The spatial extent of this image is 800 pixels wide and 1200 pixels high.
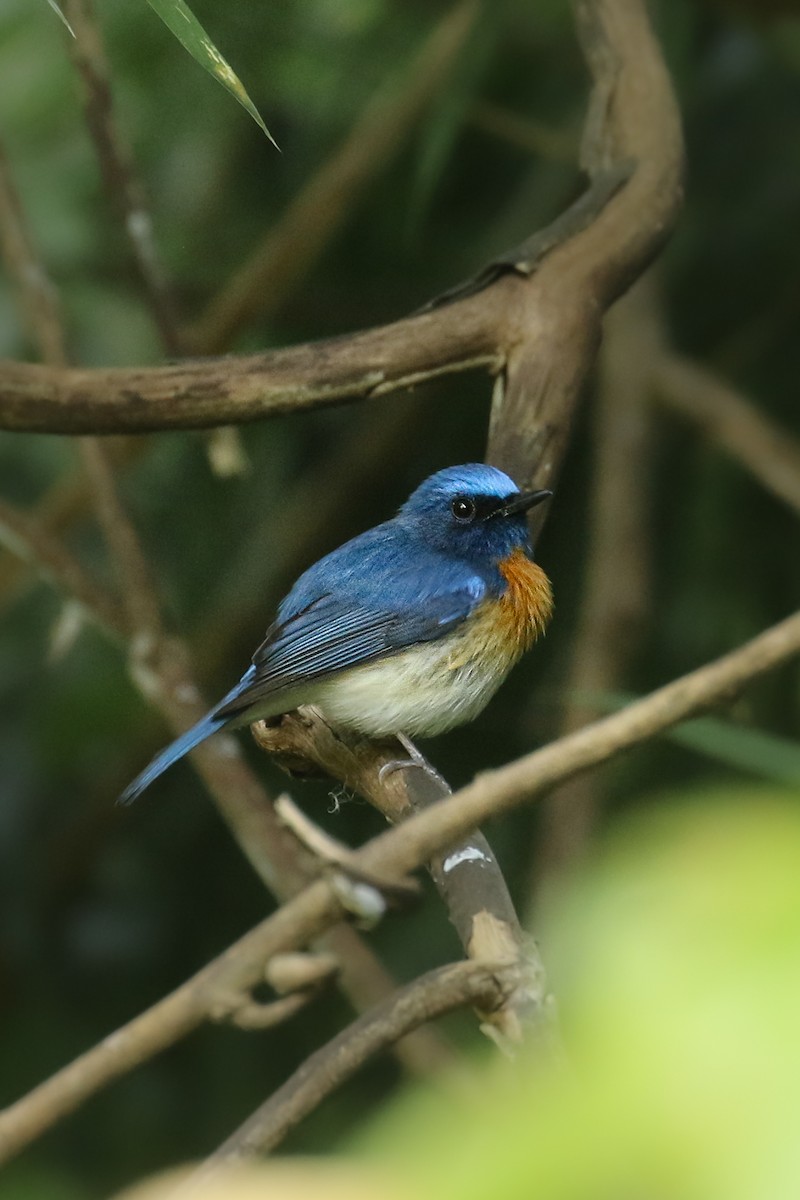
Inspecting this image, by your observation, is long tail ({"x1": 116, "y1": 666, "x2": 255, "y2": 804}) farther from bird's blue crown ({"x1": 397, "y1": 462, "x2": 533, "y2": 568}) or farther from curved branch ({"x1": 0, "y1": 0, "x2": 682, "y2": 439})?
curved branch ({"x1": 0, "y1": 0, "x2": 682, "y2": 439})

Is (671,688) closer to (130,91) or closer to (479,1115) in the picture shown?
(479,1115)

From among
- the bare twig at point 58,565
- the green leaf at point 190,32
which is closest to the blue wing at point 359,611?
the bare twig at point 58,565

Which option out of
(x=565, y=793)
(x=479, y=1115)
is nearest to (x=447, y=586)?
(x=565, y=793)

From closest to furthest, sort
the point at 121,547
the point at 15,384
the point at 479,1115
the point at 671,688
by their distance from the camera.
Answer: the point at 479,1115 < the point at 671,688 < the point at 15,384 < the point at 121,547

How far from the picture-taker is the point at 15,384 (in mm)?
2111

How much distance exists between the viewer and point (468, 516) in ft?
10.5

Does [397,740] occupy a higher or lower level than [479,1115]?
higher

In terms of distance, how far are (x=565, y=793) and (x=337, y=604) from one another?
1.04 meters

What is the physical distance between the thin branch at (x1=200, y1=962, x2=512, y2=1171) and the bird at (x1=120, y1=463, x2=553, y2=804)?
1.50 meters

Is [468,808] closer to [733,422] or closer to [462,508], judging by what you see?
[462,508]

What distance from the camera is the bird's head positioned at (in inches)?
118

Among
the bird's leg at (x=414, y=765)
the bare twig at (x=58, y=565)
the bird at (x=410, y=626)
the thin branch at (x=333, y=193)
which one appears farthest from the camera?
the thin branch at (x=333, y=193)

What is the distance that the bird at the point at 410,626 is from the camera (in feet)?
9.59

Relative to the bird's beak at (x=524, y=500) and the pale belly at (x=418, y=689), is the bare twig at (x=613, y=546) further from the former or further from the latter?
the bird's beak at (x=524, y=500)
